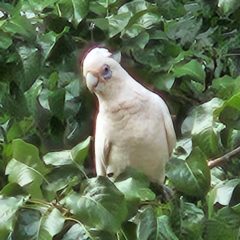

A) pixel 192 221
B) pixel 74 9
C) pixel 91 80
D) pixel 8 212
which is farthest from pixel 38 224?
pixel 74 9

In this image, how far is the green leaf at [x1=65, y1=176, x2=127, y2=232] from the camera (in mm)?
676

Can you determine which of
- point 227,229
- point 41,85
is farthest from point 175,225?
point 41,85

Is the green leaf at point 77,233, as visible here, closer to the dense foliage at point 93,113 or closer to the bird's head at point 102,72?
the dense foliage at point 93,113

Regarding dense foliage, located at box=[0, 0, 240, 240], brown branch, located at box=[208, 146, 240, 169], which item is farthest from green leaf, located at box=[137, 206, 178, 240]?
brown branch, located at box=[208, 146, 240, 169]

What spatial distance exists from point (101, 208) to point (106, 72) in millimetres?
297

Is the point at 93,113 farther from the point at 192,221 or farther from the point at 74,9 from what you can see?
the point at 192,221

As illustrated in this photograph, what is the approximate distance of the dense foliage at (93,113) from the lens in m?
0.70

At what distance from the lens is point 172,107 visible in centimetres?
107

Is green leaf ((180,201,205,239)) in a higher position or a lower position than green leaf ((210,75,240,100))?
lower

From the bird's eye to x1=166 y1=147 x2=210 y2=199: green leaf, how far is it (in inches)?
9.4

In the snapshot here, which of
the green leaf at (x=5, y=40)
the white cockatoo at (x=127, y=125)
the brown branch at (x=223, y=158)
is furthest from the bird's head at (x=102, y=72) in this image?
the brown branch at (x=223, y=158)

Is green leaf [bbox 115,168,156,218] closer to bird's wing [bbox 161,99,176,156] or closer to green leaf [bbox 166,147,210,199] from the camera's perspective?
green leaf [bbox 166,147,210,199]

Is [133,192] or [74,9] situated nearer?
[133,192]

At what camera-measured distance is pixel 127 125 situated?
3.24 feet
